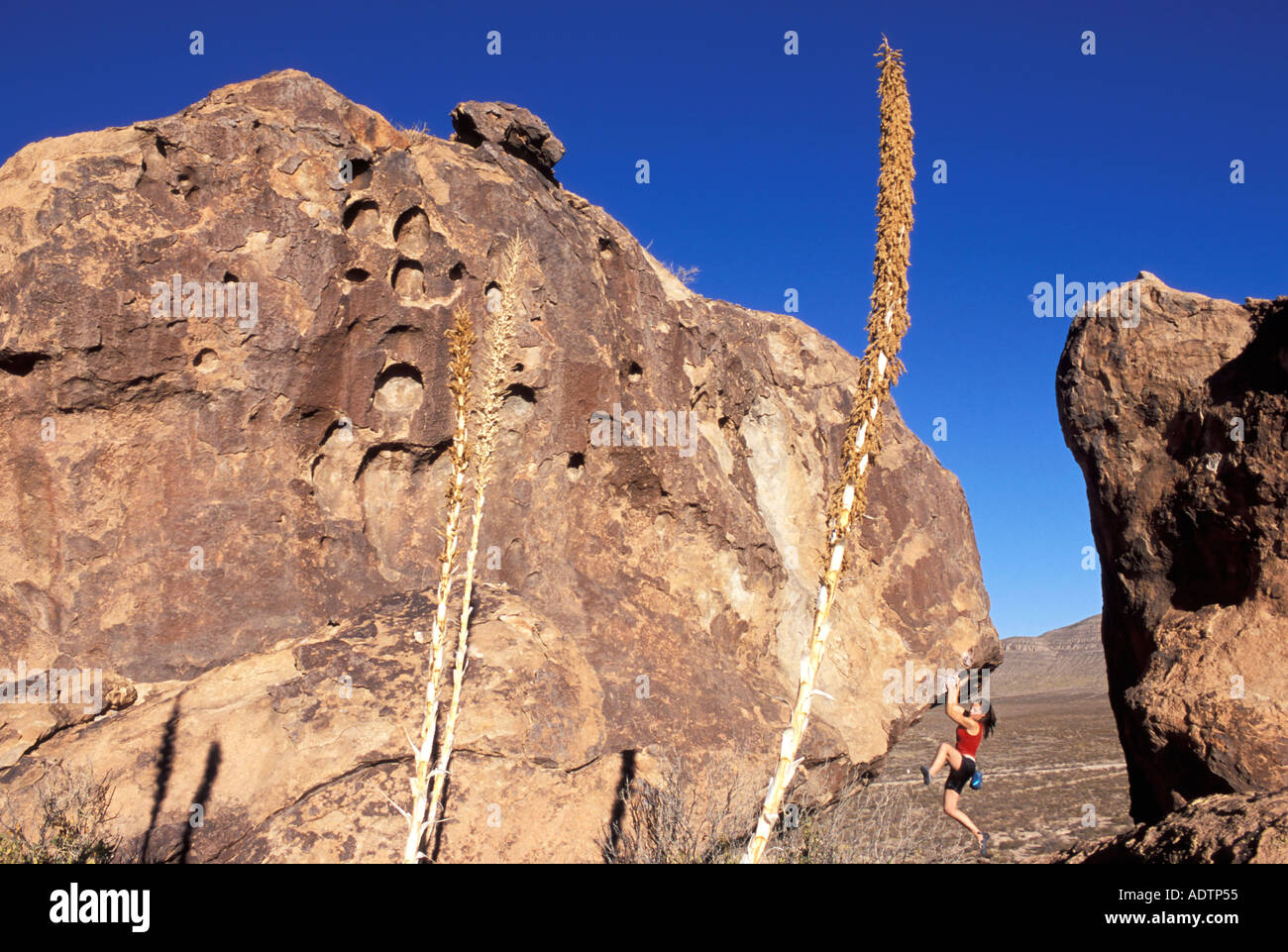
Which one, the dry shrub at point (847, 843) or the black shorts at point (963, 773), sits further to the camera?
the black shorts at point (963, 773)

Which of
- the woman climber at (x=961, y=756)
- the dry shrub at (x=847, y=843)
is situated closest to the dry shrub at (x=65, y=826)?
the dry shrub at (x=847, y=843)

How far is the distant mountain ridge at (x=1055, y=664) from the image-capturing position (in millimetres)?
67812

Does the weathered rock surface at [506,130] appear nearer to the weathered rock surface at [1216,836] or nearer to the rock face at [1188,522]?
the rock face at [1188,522]

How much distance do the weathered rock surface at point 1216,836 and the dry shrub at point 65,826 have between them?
798 centimetres

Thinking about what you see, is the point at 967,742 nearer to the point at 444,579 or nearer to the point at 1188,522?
the point at 1188,522

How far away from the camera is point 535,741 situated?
8.97 metres

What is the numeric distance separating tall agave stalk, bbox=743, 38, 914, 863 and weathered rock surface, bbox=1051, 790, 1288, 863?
2558 millimetres

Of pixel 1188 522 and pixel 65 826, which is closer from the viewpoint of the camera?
pixel 65 826

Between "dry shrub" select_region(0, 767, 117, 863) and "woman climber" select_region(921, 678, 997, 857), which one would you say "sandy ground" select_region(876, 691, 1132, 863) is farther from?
"dry shrub" select_region(0, 767, 117, 863)

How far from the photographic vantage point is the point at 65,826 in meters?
7.32

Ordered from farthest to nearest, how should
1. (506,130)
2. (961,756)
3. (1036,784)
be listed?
(1036,784) < (506,130) < (961,756)

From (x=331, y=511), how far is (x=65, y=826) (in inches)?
169

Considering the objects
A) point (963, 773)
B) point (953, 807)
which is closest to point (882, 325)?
point (963, 773)

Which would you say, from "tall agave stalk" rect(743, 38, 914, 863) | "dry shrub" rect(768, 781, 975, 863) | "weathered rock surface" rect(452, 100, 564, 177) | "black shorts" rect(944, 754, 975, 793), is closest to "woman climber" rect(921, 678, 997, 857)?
"black shorts" rect(944, 754, 975, 793)
